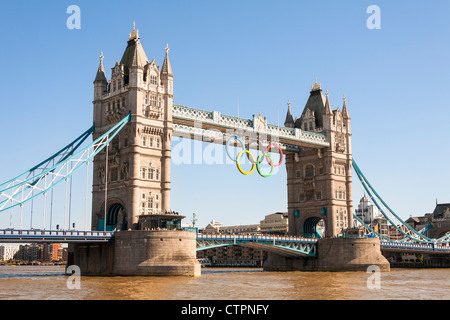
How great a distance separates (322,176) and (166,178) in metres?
36.5

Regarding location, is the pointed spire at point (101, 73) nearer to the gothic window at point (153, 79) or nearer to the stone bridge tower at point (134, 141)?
the stone bridge tower at point (134, 141)

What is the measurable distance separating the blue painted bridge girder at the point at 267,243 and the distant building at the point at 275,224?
8125 cm

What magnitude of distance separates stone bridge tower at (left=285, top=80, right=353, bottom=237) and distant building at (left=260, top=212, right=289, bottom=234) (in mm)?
72131

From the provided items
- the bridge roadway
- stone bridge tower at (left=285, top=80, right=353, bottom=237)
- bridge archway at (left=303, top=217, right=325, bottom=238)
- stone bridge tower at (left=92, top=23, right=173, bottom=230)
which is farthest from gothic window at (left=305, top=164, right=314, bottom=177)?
stone bridge tower at (left=92, top=23, right=173, bottom=230)

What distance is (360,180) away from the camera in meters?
108

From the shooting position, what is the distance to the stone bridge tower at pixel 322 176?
101 metres

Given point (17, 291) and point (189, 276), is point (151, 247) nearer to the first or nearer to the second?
point (189, 276)

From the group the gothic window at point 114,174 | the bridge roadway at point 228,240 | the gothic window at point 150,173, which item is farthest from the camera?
the gothic window at point 114,174

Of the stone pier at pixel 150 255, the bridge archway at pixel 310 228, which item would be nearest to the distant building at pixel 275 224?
the bridge archway at pixel 310 228

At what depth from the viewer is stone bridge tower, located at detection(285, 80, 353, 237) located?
331ft

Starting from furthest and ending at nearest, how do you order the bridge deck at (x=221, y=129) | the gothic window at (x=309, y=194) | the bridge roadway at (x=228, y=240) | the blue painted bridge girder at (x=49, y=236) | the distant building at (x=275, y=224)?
1. the distant building at (x=275, y=224)
2. the gothic window at (x=309, y=194)
3. the bridge deck at (x=221, y=129)
4. the bridge roadway at (x=228, y=240)
5. the blue painted bridge girder at (x=49, y=236)

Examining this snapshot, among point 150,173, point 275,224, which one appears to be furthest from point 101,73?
point 275,224
